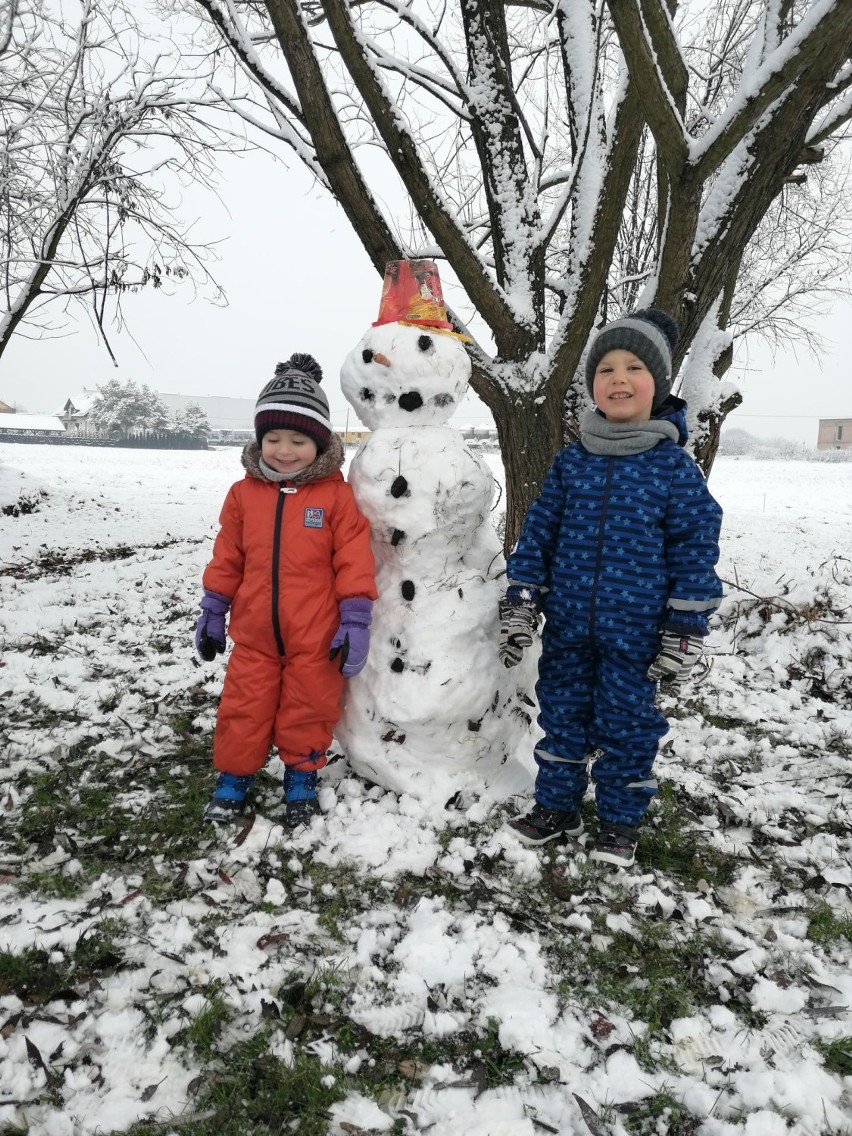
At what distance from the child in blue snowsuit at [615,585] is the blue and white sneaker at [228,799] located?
1.05 m

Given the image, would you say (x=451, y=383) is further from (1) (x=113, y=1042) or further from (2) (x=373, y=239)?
(1) (x=113, y=1042)

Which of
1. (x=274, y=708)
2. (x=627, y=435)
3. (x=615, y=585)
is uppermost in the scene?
(x=627, y=435)

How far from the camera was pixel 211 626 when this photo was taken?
2.55m

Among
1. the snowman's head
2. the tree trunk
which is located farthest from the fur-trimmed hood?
the tree trunk

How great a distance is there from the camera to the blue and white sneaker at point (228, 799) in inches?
97.0

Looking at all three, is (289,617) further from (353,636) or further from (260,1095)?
(260,1095)

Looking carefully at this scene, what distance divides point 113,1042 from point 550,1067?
3.42 ft

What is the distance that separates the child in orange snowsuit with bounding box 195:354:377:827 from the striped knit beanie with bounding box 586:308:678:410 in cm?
105

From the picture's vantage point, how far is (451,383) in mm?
2648

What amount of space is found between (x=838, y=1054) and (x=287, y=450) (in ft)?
7.78

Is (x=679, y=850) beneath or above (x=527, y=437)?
beneath

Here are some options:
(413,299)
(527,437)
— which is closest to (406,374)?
(413,299)

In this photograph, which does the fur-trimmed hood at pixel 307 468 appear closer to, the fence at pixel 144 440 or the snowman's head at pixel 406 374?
the snowman's head at pixel 406 374

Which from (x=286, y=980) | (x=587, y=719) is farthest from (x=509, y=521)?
(x=286, y=980)
